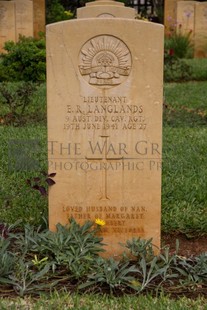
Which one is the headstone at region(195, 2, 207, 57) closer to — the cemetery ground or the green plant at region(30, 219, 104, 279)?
the cemetery ground

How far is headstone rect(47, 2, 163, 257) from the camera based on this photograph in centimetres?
425

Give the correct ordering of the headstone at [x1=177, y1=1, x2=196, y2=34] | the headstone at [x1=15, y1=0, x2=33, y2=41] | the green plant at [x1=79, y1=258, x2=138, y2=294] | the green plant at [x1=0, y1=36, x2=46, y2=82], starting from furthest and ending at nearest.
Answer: the headstone at [x1=177, y1=1, x2=196, y2=34] → the headstone at [x1=15, y1=0, x2=33, y2=41] → the green plant at [x1=0, y1=36, x2=46, y2=82] → the green plant at [x1=79, y1=258, x2=138, y2=294]

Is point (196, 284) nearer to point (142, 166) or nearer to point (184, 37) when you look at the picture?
point (142, 166)

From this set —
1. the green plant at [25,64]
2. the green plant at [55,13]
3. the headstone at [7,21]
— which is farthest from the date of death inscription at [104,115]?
the green plant at [55,13]

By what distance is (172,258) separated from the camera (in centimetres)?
425

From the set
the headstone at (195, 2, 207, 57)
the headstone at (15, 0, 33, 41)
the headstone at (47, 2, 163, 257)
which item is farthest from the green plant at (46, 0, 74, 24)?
the headstone at (47, 2, 163, 257)

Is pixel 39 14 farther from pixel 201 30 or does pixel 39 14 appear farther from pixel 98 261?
pixel 98 261

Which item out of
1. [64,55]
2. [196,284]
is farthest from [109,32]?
[196,284]

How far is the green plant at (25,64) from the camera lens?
12972mm

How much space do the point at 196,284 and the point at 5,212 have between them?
5.91 ft

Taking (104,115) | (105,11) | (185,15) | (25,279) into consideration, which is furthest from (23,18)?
(25,279)

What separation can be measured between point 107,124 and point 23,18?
46.7 feet

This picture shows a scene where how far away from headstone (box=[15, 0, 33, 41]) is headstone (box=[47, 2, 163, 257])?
46.1 ft

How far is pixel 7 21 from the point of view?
1780 centimetres
